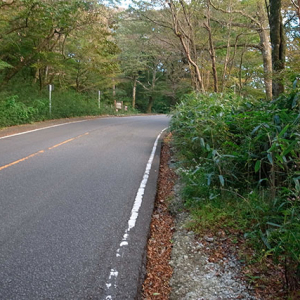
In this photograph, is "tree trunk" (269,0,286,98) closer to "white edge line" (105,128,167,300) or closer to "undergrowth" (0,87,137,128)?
"white edge line" (105,128,167,300)

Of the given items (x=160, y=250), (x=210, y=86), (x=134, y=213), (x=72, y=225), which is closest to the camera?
(x=160, y=250)

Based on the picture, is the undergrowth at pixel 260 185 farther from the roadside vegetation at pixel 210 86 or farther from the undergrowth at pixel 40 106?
the undergrowth at pixel 40 106

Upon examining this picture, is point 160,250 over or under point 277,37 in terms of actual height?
under

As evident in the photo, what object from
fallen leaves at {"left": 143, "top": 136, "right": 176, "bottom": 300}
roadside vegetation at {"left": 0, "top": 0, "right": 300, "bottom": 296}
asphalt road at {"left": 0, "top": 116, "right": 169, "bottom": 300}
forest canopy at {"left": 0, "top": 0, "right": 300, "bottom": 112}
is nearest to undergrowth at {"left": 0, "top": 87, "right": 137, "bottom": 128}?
roadside vegetation at {"left": 0, "top": 0, "right": 300, "bottom": 296}

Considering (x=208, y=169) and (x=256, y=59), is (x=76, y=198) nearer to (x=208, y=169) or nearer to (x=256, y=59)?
(x=208, y=169)

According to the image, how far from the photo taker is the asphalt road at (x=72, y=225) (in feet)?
10.3

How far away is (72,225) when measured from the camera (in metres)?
4.42

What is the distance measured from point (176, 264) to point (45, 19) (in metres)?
15.8

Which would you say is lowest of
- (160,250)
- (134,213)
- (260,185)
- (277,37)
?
(160,250)

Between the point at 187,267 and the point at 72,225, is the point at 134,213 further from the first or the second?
the point at 187,267

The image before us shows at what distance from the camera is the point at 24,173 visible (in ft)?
22.8

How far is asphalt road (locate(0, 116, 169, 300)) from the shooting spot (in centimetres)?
312

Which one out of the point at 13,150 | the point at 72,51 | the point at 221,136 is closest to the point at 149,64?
the point at 72,51

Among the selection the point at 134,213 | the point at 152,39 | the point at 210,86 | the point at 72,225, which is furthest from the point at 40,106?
the point at 72,225
